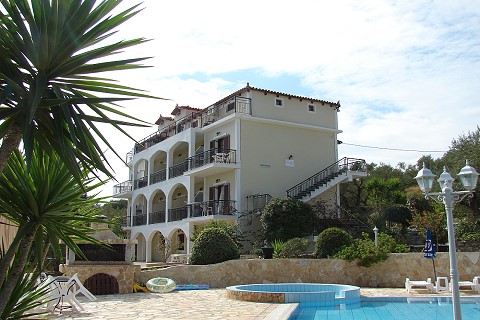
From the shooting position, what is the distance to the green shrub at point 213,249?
19469 mm

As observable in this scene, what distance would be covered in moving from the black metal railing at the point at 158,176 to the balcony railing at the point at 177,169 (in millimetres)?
1673

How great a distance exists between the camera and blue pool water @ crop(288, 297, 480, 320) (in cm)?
1179

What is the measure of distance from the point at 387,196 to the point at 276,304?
19467 mm

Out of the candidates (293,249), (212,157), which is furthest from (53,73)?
(212,157)

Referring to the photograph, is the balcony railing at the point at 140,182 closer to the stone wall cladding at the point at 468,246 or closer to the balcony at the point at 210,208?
the balcony at the point at 210,208

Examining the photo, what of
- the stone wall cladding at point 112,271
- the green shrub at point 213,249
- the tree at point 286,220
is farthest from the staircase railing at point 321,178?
the stone wall cladding at point 112,271

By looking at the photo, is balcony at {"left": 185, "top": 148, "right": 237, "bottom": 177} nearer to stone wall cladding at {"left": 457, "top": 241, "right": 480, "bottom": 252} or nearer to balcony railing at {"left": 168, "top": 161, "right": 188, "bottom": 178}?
balcony railing at {"left": 168, "top": 161, "right": 188, "bottom": 178}

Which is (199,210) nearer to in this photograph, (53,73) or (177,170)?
(177,170)

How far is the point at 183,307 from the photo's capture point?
12438 mm

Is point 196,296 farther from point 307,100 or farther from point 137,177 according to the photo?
point 137,177

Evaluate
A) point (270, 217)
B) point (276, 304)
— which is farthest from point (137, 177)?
point (276, 304)

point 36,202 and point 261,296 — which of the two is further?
point 261,296

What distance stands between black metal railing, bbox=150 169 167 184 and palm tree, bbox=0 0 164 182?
29.5 meters

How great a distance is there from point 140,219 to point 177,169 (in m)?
6.81
